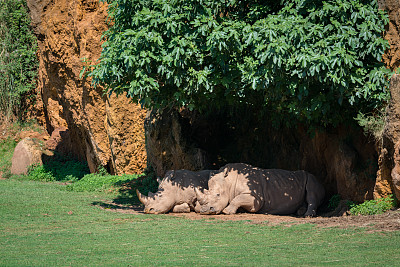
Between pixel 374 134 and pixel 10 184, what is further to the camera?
pixel 10 184

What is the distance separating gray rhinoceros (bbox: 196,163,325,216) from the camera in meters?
14.0

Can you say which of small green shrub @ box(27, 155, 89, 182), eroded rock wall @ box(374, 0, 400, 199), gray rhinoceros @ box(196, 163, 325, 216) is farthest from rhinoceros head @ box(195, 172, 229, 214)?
small green shrub @ box(27, 155, 89, 182)

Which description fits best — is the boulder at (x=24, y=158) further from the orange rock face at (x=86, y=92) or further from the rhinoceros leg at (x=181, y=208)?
the rhinoceros leg at (x=181, y=208)

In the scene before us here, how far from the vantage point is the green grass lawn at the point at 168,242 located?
8.01 metres

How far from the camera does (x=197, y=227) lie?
37.8 feet

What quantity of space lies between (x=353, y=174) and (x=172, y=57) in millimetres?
5331

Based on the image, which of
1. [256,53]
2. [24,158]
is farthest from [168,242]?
[24,158]

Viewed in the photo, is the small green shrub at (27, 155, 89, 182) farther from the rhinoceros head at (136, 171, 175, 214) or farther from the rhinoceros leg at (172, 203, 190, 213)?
the rhinoceros leg at (172, 203, 190, 213)

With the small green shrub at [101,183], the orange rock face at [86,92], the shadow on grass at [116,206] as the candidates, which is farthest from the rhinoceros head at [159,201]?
the orange rock face at [86,92]

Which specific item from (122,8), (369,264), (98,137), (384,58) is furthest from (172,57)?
(98,137)

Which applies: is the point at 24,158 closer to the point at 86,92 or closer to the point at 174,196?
the point at 86,92

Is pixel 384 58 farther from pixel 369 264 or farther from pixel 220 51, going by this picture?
pixel 369 264

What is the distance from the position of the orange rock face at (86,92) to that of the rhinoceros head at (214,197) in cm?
730

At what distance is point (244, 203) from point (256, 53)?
3.95m
